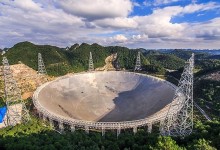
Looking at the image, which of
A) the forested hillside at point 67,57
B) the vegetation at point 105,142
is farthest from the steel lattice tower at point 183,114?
the forested hillside at point 67,57

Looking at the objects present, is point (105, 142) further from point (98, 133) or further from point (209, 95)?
point (209, 95)

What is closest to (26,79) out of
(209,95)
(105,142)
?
(105,142)

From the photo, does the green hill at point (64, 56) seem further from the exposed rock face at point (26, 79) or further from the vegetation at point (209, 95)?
the vegetation at point (209, 95)

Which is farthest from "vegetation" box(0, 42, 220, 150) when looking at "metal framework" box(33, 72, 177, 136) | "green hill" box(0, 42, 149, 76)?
"metal framework" box(33, 72, 177, 136)

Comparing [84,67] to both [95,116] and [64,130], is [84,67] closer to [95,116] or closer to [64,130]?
[95,116]

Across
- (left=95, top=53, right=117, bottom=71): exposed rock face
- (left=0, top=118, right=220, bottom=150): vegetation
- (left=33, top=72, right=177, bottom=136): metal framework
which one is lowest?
(left=33, top=72, right=177, bottom=136): metal framework

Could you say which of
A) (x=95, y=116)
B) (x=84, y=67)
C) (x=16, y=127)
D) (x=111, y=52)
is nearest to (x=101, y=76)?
(x=95, y=116)

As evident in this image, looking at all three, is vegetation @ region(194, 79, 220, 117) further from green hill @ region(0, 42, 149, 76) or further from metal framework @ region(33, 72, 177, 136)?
green hill @ region(0, 42, 149, 76)
